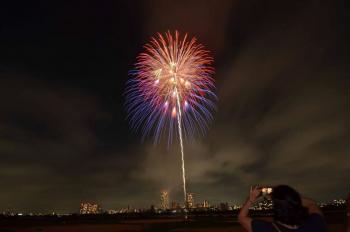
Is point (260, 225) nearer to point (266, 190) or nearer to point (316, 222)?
point (266, 190)

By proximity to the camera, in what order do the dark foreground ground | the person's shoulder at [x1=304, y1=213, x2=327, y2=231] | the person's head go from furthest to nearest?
the dark foreground ground → the person's shoulder at [x1=304, y1=213, x2=327, y2=231] → the person's head

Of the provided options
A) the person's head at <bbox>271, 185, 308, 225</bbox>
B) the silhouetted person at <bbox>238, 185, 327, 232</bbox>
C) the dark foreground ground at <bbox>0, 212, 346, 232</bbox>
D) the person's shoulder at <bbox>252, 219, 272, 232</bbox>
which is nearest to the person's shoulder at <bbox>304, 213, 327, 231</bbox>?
the silhouetted person at <bbox>238, 185, 327, 232</bbox>

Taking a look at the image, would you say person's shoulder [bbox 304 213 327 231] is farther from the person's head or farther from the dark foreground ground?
the dark foreground ground

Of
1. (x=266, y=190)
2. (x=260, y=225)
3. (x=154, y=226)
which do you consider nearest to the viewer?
(x=260, y=225)

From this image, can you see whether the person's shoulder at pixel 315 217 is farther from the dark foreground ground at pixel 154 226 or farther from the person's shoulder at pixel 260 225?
the dark foreground ground at pixel 154 226

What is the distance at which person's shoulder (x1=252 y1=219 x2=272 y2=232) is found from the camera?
151 inches

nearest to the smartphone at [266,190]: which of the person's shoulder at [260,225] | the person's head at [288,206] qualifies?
the person's head at [288,206]

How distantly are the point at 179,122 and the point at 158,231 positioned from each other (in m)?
12.0

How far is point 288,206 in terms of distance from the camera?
3.77 meters

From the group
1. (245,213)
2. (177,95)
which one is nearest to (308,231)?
(245,213)

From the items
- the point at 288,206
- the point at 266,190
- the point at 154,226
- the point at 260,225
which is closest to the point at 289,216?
the point at 288,206

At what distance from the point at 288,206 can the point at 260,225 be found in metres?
0.37

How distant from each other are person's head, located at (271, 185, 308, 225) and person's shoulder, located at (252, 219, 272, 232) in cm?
12

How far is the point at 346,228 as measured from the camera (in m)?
3.82
